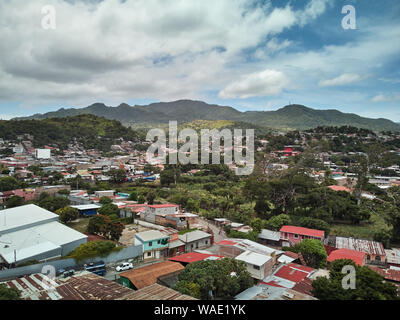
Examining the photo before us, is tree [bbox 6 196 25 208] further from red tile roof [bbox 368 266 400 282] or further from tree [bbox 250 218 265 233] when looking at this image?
red tile roof [bbox 368 266 400 282]

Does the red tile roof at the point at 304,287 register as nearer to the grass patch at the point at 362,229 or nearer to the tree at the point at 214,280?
the tree at the point at 214,280

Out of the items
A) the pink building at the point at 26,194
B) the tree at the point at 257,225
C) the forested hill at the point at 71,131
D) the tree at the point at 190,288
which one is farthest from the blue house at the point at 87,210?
the forested hill at the point at 71,131

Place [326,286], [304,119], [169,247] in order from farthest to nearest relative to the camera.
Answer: [304,119] < [169,247] < [326,286]

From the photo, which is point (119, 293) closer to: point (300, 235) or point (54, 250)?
point (54, 250)

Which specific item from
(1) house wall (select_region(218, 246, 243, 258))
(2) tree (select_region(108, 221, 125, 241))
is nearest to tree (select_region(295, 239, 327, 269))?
(1) house wall (select_region(218, 246, 243, 258))

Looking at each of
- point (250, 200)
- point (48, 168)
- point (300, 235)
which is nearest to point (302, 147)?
point (250, 200)
